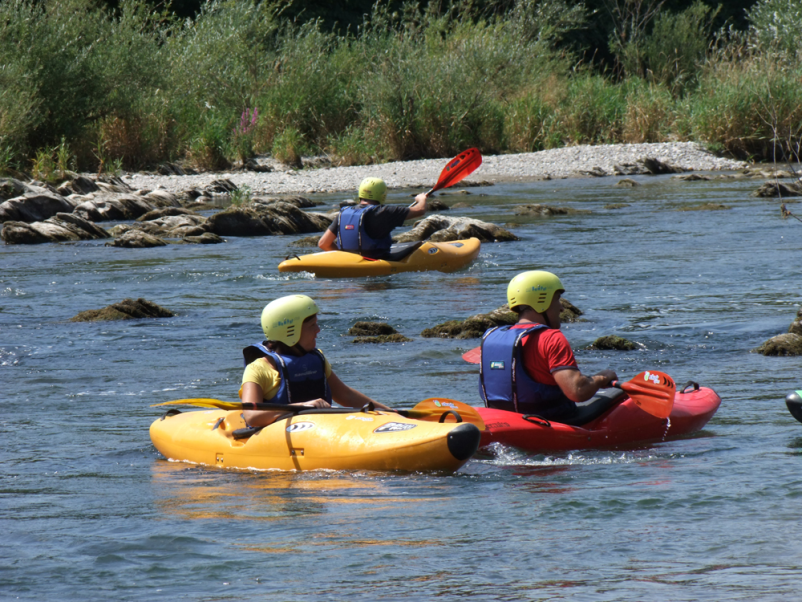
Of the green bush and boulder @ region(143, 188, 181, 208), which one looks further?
the green bush

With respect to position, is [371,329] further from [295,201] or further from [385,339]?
[295,201]

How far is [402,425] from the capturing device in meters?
4.97

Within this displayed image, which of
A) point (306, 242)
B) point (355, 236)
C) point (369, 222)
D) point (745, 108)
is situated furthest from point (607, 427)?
point (745, 108)

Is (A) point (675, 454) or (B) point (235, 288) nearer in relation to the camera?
(A) point (675, 454)

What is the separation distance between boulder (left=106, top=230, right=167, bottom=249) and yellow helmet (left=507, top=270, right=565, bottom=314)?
950cm

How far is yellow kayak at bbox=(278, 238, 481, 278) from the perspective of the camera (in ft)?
37.7

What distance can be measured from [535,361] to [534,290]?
1.10 ft

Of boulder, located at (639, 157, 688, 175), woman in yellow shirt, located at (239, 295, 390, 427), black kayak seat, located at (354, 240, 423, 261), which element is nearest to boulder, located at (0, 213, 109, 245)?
black kayak seat, located at (354, 240, 423, 261)

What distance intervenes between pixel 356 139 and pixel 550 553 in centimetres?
1918

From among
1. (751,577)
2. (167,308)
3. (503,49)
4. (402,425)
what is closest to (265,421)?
(402,425)

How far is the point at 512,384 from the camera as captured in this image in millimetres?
5312

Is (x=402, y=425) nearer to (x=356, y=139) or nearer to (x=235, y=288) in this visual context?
(x=235, y=288)

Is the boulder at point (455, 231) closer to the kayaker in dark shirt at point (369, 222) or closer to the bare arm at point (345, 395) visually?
the kayaker in dark shirt at point (369, 222)

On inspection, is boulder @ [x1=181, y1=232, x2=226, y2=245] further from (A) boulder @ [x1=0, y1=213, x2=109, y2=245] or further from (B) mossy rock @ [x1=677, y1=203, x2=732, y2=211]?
(B) mossy rock @ [x1=677, y1=203, x2=732, y2=211]
